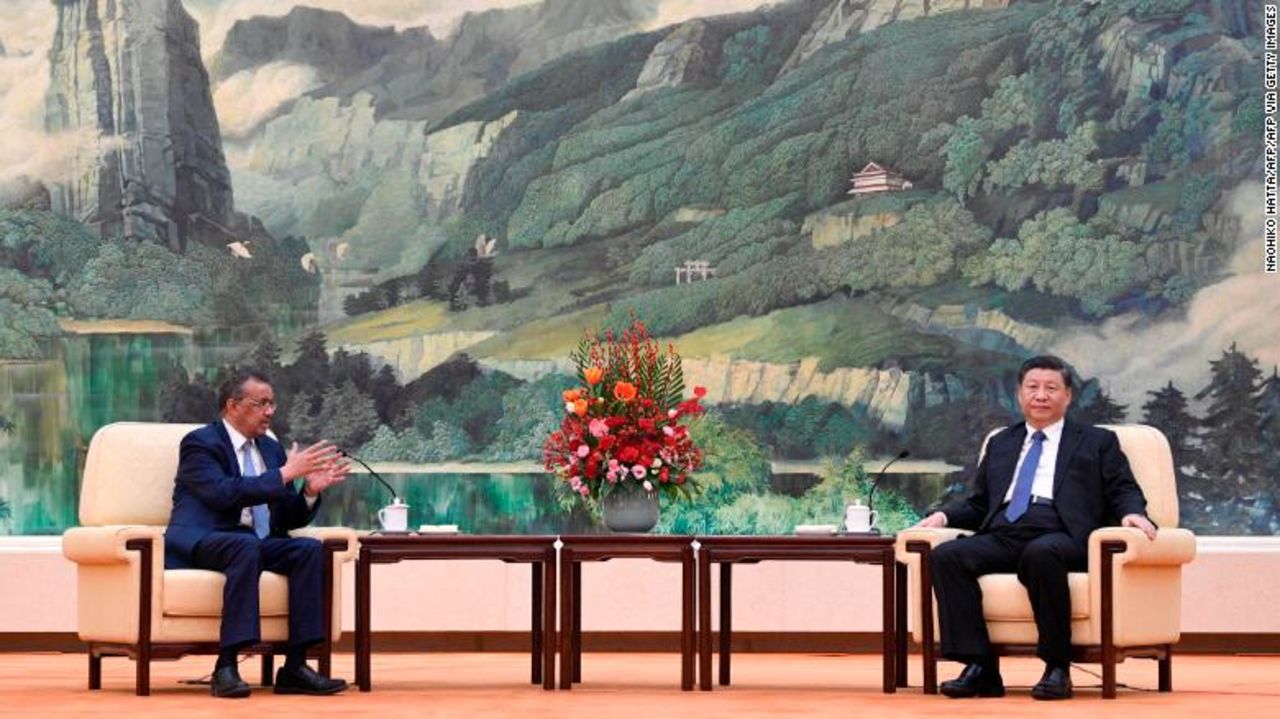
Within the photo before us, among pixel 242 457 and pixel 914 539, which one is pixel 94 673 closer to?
pixel 242 457

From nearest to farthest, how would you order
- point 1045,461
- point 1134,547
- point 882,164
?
point 1134,547 < point 1045,461 < point 882,164

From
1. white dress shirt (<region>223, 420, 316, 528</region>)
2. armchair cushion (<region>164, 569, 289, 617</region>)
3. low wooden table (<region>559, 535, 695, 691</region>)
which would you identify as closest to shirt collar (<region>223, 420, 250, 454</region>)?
white dress shirt (<region>223, 420, 316, 528</region>)

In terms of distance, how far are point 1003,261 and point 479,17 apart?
2724 millimetres

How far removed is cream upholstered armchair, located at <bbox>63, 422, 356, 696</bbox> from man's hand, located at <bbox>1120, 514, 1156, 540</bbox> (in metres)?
2.46

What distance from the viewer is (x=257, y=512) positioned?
7348mm

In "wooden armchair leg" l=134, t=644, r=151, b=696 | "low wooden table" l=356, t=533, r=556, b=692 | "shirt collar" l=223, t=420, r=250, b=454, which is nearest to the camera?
"wooden armchair leg" l=134, t=644, r=151, b=696

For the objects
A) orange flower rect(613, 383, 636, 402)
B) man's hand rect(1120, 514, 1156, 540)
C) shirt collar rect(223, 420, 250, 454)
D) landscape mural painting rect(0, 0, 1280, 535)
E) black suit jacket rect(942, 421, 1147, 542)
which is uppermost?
landscape mural painting rect(0, 0, 1280, 535)

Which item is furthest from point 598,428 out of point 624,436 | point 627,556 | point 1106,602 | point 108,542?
point 1106,602

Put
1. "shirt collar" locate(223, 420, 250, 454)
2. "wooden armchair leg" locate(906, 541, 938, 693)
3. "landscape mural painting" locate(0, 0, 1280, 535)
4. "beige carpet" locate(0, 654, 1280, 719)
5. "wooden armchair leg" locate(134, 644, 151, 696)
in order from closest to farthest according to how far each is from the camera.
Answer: "beige carpet" locate(0, 654, 1280, 719) < "wooden armchair leg" locate(134, 644, 151, 696) < "wooden armchair leg" locate(906, 541, 938, 693) < "shirt collar" locate(223, 420, 250, 454) < "landscape mural painting" locate(0, 0, 1280, 535)

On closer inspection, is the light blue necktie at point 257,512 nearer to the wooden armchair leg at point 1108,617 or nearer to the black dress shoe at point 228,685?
the black dress shoe at point 228,685

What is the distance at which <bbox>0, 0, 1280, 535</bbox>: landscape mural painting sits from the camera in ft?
33.5

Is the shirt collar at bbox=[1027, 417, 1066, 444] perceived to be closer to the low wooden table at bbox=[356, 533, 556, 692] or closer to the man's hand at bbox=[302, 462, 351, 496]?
the low wooden table at bbox=[356, 533, 556, 692]

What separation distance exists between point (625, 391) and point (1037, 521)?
1405 mm

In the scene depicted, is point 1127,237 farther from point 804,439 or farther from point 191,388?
point 191,388
